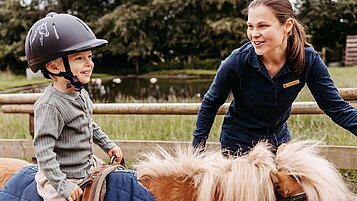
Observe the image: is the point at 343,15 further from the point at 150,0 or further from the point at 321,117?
the point at 321,117

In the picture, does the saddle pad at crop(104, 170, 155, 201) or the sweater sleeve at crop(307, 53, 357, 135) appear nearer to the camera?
the saddle pad at crop(104, 170, 155, 201)

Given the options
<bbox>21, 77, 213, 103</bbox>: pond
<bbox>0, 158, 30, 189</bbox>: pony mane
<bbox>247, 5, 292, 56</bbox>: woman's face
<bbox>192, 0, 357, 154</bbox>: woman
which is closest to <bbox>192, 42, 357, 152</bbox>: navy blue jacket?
<bbox>192, 0, 357, 154</bbox>: woman

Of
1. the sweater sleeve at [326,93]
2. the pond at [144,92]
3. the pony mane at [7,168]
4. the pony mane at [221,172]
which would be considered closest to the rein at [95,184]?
the pony mane at [221,172]

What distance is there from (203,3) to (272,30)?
2735 cm

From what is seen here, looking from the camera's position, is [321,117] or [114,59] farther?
[114,59]

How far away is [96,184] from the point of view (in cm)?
186

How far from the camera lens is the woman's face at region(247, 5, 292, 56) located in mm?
2215

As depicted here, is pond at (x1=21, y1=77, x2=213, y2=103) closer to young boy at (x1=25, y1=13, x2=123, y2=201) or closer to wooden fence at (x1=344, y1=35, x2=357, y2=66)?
young boy at (x1=25, y1=13, x2=123, y2=201)

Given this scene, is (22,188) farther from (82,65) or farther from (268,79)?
(268,79)

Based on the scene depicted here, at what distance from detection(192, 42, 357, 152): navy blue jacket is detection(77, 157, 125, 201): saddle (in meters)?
0.66

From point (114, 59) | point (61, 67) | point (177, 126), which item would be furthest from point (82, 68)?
point (114, 59)

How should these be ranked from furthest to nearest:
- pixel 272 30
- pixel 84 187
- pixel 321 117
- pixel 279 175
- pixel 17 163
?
pixel 321 117, pixel 17 163, pixel 272 30, pixel 84 187, pixel 279 175

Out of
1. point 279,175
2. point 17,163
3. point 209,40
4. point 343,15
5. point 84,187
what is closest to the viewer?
point 279,175

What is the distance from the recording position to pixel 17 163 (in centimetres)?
248
